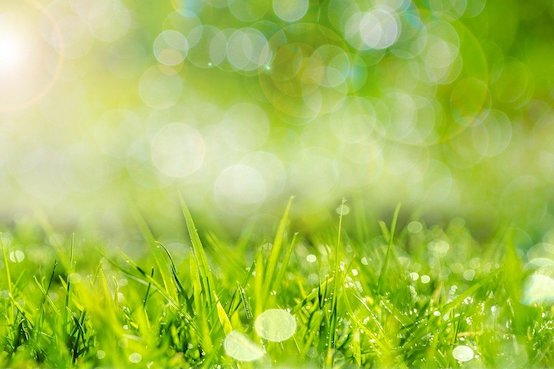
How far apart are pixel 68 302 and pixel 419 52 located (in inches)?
174

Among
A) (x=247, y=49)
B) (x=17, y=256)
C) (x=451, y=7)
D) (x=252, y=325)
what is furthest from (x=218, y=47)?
(x=252, y=325)

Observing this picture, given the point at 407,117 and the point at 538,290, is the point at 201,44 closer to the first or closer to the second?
the point at 407,117

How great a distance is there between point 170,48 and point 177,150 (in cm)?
152

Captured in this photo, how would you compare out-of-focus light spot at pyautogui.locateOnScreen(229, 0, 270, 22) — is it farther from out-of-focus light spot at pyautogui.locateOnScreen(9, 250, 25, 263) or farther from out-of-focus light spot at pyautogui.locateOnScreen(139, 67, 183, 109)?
out-of-focus light spot at pyautogui.locateOnScreen(9, 250, 25, 263)

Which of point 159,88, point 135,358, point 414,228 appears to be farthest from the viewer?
point 159,88

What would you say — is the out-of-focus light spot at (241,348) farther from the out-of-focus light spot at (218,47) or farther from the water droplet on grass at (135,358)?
the out-of-focus light spot at (218,47)

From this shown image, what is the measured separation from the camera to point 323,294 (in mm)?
776

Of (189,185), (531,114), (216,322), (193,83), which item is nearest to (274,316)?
(216,322)

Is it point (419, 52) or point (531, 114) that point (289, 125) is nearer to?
point (419, 52)

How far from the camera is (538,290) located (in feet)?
3.11

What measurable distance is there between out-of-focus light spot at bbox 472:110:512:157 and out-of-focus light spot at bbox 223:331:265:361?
4.68 m

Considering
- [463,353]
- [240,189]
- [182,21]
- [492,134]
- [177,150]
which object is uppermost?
[182,21]

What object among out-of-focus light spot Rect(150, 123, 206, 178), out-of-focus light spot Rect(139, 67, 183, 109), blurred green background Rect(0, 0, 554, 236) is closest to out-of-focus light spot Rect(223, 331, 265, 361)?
blurred green background Rect(0, 0, 554, 236)

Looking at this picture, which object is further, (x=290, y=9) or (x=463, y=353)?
(x=290, y=9)
